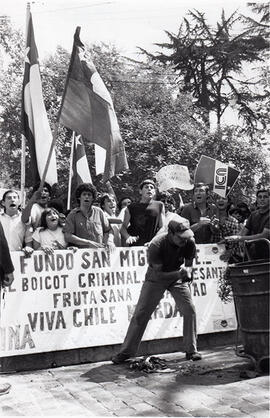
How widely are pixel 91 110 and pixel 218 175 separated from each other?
3120 millimetres

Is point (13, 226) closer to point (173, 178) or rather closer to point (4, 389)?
point (4, 389)

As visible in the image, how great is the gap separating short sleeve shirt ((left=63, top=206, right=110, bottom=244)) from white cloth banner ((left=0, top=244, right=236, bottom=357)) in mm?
201

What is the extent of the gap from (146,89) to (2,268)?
76.0ft

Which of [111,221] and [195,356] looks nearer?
[195,356]

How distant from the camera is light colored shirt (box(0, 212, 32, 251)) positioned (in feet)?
22.1

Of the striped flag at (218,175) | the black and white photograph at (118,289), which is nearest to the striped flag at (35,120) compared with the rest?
the black and white photograph at (118,289)

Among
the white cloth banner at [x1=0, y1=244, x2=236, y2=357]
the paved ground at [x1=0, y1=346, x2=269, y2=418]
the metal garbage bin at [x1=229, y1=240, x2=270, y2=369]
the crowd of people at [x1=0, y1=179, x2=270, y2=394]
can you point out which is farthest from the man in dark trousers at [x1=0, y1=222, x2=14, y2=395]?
the metal garbage bin at [x1=229, y1=240, x2=270, y2=369]

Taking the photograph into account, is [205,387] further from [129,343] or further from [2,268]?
[2,268]

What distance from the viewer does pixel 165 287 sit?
6297mm

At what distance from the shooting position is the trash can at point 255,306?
5.35 metres

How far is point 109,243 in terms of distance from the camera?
22.7 feet

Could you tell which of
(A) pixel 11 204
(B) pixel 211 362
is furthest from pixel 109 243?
(B) pixel 211 362

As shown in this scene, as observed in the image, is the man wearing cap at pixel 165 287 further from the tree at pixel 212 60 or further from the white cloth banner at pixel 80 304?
the tree at pixel 212 60

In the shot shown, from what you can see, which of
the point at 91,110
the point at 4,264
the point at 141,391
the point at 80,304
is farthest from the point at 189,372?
the point at 91,110
